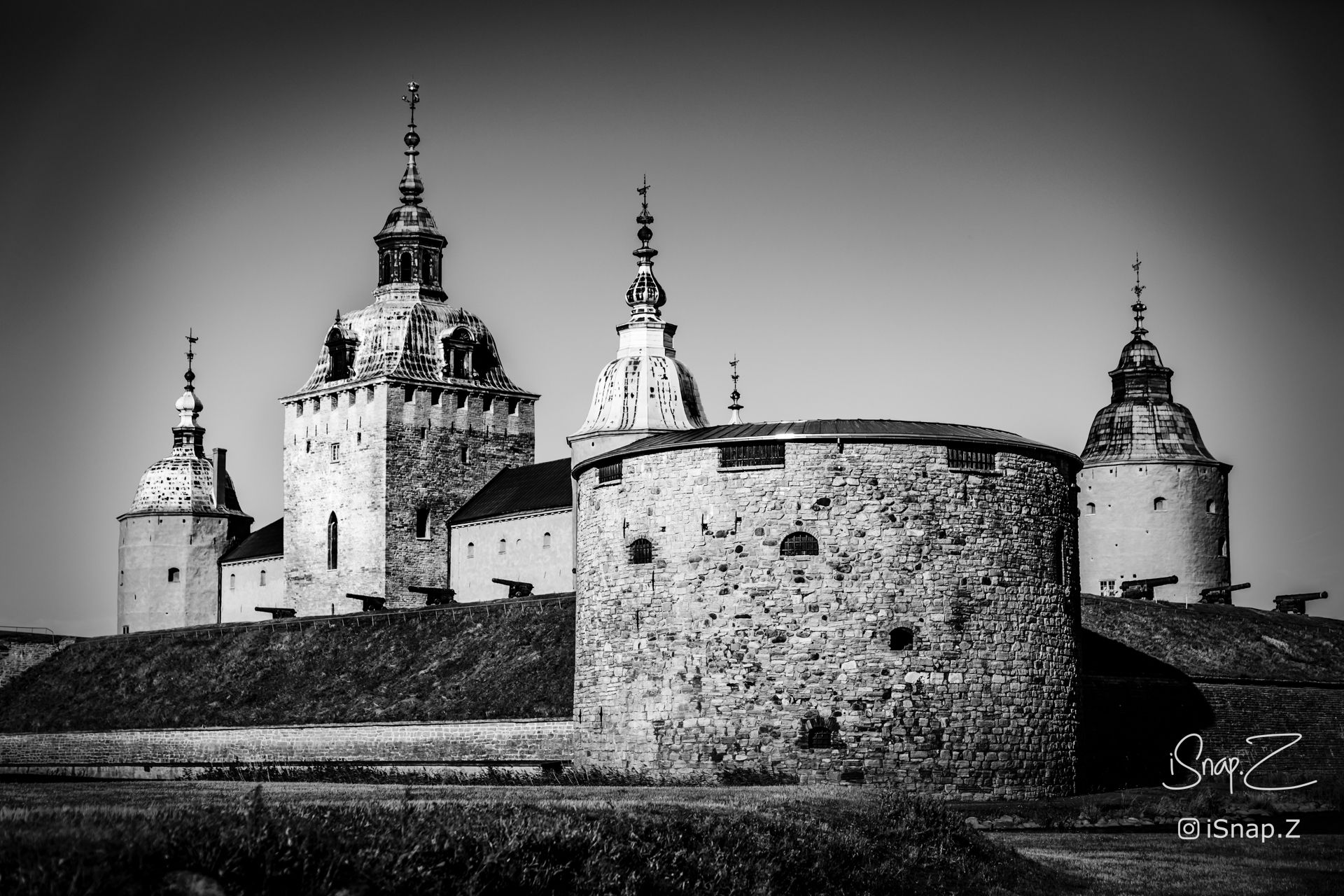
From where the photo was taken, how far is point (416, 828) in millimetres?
13719

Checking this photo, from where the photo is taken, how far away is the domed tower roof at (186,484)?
73.9 meters

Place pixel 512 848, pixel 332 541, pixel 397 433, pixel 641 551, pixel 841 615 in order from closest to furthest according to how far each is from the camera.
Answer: pixel 512 848, pixel 841 615, pixel 641 551, pixel 397 433, pixel 332 541

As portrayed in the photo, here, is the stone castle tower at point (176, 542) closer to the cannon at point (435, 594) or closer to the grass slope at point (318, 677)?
the cannon at point (435, 594)

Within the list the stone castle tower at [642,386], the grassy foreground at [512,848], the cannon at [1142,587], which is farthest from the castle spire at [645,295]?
the grassy foreground at [512,848]

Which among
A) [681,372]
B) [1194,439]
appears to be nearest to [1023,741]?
[681,372]

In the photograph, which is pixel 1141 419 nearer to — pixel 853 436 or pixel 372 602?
pixel 372 602

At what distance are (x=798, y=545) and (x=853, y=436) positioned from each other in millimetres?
2008

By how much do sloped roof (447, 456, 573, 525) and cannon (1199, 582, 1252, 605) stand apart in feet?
69.8

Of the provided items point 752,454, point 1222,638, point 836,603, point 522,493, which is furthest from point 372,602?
point 836,603

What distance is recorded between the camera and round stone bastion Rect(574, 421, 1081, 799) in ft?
88.9

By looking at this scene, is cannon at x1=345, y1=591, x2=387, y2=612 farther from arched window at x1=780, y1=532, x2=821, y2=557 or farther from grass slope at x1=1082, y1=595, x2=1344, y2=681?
arched window at x1=780, y1=532, x2=821, y2=557

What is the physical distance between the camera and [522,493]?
62875mm

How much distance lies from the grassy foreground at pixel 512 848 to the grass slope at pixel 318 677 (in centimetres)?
1832

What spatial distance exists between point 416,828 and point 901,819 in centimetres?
708
